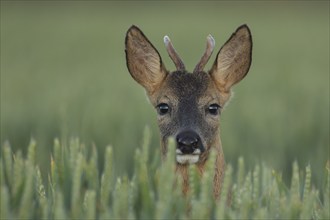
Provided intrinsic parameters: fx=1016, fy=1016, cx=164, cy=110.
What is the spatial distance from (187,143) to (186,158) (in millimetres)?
96

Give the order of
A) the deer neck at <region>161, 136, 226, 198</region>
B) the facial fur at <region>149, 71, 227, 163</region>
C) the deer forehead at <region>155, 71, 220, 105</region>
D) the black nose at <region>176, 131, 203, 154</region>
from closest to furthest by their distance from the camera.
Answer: the black nose at <region>176, 131, 203, 154</region>
the deer neck at <region>161, 136, 226, 198</region>
the facial fur at <region>149, 71, 227, 163</region>
the deer forehead at <region>155, 71, 220, 105</region>

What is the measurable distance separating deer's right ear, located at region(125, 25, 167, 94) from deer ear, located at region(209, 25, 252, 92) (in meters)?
0.38

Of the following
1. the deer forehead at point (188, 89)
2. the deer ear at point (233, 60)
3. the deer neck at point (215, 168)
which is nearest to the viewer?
the deer neck at point (215, 168)

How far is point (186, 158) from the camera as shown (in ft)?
19.9

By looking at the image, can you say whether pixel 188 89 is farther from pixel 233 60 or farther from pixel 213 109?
pixel 233 60

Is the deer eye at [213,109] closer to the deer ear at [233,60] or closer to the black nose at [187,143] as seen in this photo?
the deer ear at [233,60]

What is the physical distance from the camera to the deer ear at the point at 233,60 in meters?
7.05

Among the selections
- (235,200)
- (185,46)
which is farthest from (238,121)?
(185,46)

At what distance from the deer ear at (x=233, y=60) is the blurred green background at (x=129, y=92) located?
0.75 meters

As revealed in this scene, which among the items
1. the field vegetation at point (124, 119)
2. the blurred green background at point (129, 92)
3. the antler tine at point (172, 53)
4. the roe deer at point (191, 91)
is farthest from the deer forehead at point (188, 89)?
the blurred green background at point (129, 92)

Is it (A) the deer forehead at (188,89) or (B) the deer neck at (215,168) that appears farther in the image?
(A) the deer forehead at (188,89)

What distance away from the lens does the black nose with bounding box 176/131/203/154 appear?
6.02 metres

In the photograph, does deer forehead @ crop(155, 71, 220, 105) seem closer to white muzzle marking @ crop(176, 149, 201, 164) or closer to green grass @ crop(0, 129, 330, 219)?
white muzzle marking @ crop(176, 149, 201, 164)

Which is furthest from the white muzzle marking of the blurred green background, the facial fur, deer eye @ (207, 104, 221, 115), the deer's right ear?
the blurred green background
